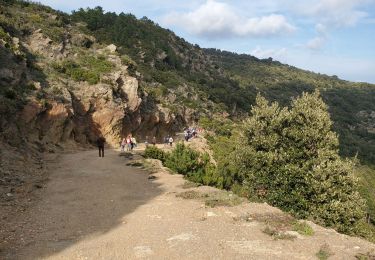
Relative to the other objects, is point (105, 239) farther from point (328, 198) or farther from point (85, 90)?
point (85, 90)

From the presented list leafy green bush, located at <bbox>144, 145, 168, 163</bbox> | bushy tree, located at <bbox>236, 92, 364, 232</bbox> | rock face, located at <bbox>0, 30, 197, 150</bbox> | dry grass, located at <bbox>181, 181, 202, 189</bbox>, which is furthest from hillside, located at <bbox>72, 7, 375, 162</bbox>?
dry grass, located at <bbox>181, 181, 202, 189</bbox>

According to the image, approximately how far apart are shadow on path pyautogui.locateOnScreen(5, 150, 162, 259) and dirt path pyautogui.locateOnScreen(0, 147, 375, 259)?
3 centimetres

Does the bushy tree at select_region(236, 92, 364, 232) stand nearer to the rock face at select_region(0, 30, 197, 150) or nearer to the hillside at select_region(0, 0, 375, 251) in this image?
the hillside at select_region(0, 0, 375, 251)

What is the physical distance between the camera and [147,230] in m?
13.4

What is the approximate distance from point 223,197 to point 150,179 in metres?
6.39

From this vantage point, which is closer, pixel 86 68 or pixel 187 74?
pixel 86 68

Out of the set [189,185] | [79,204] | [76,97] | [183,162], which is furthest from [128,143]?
[79,204]

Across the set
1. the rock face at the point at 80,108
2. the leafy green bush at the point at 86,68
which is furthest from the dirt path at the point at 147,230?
the leafy green bush at the point at 86,68

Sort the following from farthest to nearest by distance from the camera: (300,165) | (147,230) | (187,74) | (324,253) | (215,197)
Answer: (187,74) → (300,165) → (215,197) → (147,230) → (324,253)

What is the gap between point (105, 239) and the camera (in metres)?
12.5

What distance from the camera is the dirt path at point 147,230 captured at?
1138 centimetres

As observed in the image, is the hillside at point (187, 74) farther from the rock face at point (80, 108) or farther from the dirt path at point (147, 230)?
the dirt path at point (147, 230)

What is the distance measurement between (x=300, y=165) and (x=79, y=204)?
36.5ft

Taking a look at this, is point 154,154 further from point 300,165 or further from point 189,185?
point 300,165
